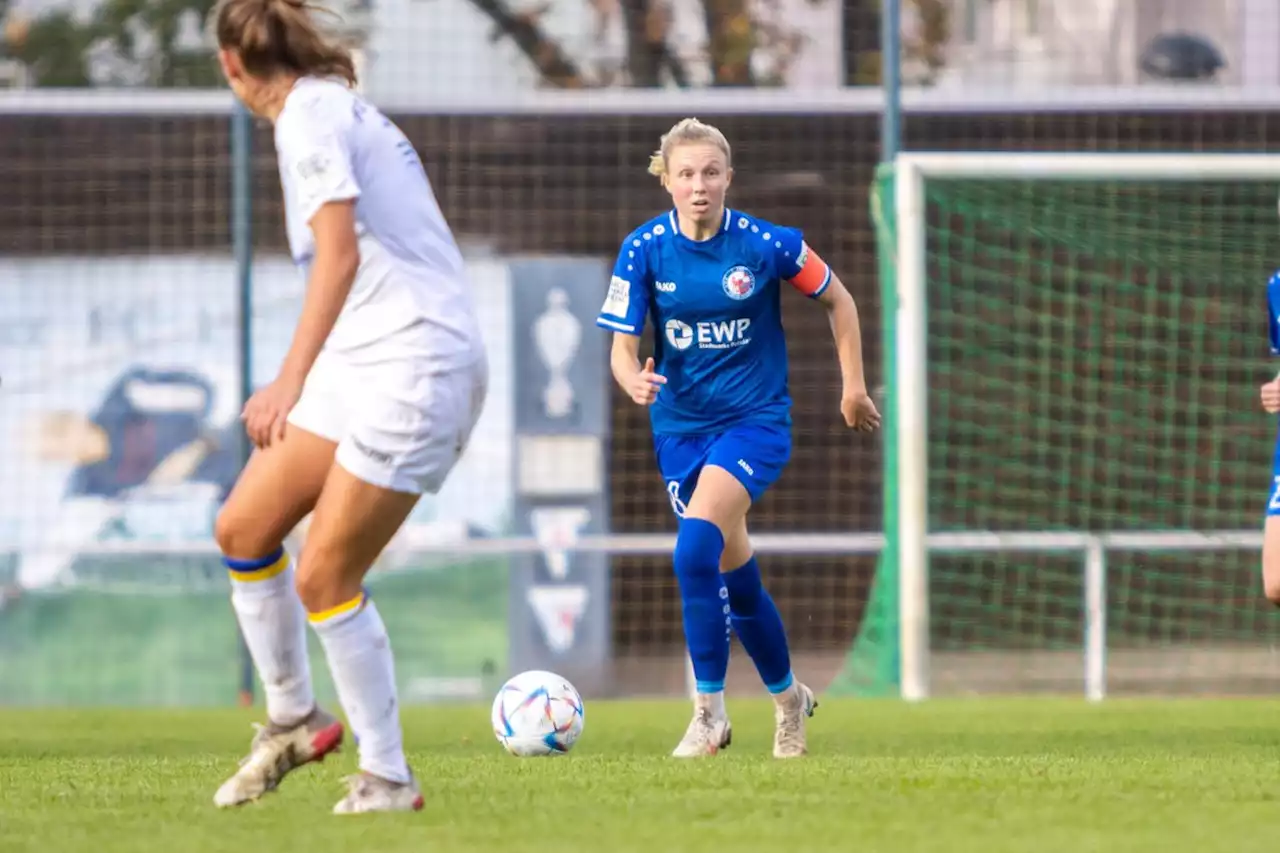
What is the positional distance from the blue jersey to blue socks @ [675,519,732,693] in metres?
0.41

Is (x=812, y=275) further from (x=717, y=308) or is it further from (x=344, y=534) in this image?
(x=344, y=534)

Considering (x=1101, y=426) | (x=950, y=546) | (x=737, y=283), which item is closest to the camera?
(x=737, y=283)

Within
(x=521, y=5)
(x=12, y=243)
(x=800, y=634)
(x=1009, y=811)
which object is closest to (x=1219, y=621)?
(x=800, y=634)

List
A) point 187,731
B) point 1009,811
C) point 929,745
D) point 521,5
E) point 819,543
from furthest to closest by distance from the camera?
point 521,5 → point 819,543 → point 187,731 → point 929,745 → point 1009,811

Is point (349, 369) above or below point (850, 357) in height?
above

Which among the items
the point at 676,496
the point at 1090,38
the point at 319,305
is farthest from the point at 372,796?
the point at 1090,38

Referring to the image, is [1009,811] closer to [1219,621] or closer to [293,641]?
[293,641]

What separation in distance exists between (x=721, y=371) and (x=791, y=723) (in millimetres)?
1044

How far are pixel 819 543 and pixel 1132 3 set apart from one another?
3560 millimetres

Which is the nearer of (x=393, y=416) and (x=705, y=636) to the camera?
(x=393, y=416)

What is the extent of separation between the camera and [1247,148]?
13.1m

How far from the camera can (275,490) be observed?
4.52 metres

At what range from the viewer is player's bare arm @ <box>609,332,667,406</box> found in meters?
6.20

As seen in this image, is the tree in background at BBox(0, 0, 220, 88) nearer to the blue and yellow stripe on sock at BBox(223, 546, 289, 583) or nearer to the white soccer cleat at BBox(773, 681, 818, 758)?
the white soccer cleat at BBox(773, 681, 818, 758)
